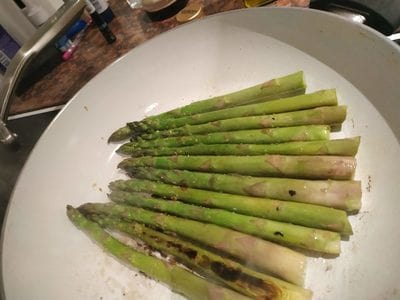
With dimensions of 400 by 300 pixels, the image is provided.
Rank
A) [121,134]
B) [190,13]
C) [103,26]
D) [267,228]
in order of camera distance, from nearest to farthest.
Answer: [267,228], [121,134], [190,13], [103,26]

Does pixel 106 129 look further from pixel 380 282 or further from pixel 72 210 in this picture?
pixel 380 282

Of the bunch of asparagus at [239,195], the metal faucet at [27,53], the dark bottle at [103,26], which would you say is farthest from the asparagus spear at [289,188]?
the dark bottle at [103,26]

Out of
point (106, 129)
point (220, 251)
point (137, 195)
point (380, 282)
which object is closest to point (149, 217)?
point (137, 195)

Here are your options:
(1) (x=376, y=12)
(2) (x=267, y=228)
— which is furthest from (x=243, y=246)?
(1) (x=376, y=12)

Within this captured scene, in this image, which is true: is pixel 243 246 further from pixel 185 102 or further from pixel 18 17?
pixel 18 17

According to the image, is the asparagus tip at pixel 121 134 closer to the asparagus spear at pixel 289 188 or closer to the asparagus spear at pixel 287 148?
the asparagus spear at pixel 287 148
